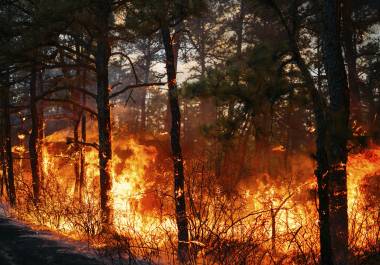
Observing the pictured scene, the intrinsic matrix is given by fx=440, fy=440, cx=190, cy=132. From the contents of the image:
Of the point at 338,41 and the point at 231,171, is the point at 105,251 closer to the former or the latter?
the point at 338,41

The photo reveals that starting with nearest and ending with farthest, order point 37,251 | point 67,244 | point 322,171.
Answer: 1. point 322,171
2. point 37,251
3. point 67,244

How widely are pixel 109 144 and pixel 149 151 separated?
924 cm

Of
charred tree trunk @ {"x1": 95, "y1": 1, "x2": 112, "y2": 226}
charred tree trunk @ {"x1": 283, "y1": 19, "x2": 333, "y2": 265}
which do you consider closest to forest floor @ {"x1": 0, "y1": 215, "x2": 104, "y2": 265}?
charred tree trunk @ {"x1": 283, "y1": 19, "x2": 333, "y2": 265}

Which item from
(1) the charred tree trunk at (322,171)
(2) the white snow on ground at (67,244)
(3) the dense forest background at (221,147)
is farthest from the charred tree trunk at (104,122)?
(1) the charred tree trunk at (322,171)

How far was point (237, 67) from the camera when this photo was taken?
745 centimetres

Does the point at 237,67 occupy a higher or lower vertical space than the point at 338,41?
lower

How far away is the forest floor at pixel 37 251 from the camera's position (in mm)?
6777

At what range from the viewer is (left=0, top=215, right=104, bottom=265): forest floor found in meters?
6.78

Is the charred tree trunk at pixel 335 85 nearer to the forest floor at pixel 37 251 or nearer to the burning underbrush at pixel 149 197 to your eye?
the burning underbrush at pixel 149 197

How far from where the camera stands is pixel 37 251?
7.25 m

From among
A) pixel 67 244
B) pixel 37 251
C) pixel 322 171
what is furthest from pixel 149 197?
pixel 322 171

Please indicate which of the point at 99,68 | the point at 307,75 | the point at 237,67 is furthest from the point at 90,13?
the point at 307,75

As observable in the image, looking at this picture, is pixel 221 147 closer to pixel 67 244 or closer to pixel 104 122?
pixel 104 122

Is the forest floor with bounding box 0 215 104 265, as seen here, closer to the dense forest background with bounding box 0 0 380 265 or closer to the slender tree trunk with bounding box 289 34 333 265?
the dense forest background with bounding box 0 0 380 265
